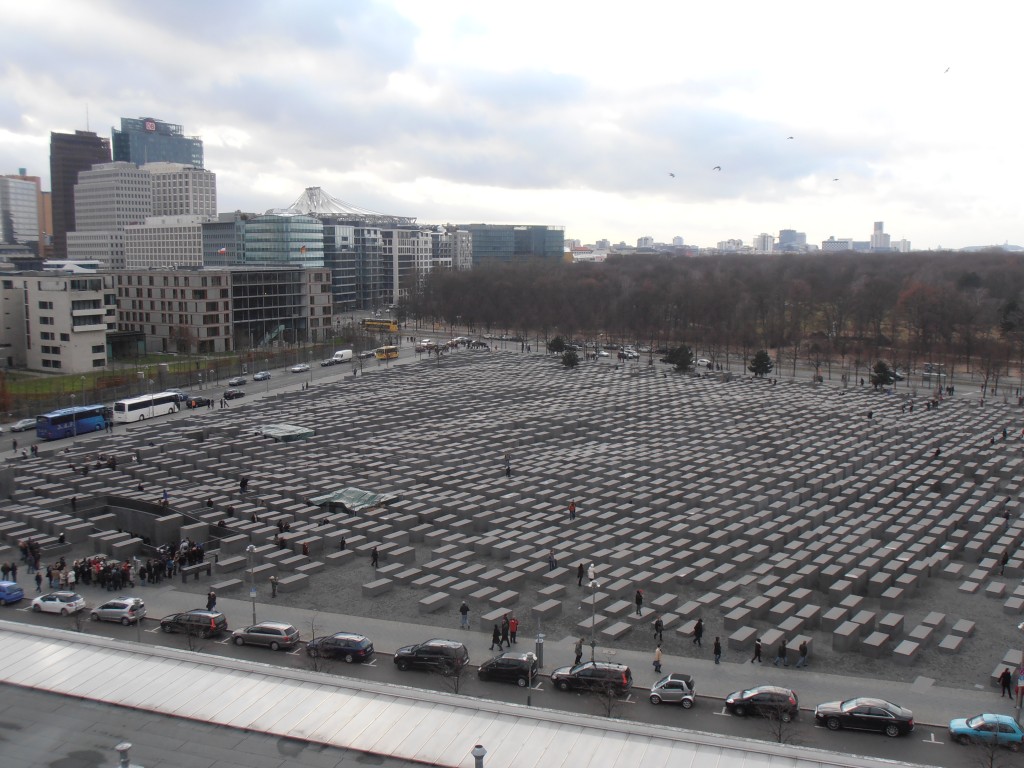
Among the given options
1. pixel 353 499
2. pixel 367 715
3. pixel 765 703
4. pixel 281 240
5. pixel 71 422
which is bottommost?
pixel 765 703

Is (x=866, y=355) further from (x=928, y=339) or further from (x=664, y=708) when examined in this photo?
(x=664, y=708)

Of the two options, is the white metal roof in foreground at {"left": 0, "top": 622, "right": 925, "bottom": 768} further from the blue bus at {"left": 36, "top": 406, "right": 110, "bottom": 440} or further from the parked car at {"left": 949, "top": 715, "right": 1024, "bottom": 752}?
the blue bus at {"left": 36, "top": 406, "right": 110, "bottom": 440}

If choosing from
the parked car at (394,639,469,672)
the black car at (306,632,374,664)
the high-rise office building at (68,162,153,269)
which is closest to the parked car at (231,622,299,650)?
the black car at (306,632,374,664)

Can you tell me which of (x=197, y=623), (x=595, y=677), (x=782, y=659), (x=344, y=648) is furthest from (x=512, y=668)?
(x=197, y=623)

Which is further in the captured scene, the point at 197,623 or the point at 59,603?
the point at 59,603

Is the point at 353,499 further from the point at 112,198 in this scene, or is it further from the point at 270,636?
the point at 112,198

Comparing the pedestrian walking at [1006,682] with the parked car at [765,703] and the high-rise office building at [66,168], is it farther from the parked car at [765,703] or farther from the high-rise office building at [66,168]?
the high-rise office building at [66,168]
